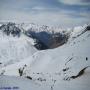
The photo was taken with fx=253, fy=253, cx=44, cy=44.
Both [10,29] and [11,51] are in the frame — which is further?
[10,29]

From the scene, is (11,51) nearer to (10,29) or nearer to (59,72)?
(59,72)

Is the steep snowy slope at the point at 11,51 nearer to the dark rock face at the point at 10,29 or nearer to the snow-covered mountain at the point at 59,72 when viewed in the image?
the dark rock face at the point at 10,29

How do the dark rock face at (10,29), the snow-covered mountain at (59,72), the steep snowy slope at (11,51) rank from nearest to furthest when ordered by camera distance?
the snow-covered mountain at (59,72) < the steep snowy slope at (11,51) < the dark rock face at (10,29)

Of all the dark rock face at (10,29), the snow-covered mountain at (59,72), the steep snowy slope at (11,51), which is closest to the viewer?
the snow-covered mountain at (59,72)

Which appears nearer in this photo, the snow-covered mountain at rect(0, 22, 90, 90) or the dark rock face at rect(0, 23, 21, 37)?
the snow-covered mountain at rect(0, 22, 90, 90)

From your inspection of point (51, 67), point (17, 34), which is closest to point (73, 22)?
point (51, 67)

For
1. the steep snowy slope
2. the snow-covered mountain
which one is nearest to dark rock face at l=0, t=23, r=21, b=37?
the steep snowy slope

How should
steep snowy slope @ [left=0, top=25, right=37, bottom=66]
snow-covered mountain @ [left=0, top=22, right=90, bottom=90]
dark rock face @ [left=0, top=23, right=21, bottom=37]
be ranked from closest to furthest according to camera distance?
1. snow-covered mountain @ [left=0, top=22, right=90, bottom=90]
2. steep snowy slope @ [left=0, top=25, right=37, bottom=66]
3. dark rock face @ [left=0, top=23, right=21, bottom=37]

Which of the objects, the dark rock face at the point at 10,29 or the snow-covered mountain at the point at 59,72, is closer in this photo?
the snow-covered mountain at the point at 59,72

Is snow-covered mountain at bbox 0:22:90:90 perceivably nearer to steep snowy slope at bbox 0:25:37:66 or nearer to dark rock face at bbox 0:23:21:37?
steep snowy slope at bbox 0:25:37:66

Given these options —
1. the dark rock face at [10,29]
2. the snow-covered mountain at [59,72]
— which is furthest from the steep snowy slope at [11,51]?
the snow-covered mountain at [59,72]

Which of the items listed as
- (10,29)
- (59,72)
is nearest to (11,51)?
(59,72)

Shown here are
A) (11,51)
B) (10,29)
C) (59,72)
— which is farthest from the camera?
(10,29)

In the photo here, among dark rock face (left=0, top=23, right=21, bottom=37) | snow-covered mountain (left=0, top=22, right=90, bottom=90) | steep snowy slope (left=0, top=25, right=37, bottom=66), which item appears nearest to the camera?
snow-covered mountain (left=0, top=22, right=90, bottom=90)
